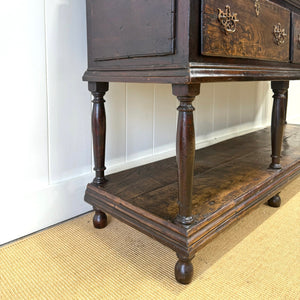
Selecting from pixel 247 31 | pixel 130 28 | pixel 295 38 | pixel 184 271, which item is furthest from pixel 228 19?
pixel 184 271

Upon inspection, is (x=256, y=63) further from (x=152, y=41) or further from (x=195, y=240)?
(x=195, y=240)

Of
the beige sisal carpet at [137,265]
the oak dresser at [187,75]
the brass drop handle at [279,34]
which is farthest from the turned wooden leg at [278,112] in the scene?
the beige sisal carpet at [137,265]

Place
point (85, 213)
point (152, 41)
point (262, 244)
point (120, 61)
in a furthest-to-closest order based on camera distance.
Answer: point (85, 213) < point (262, 244) < point (120, 61) < point (152, 41)

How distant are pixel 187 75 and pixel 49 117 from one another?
1.66ft

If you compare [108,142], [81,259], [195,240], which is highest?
[108,142]

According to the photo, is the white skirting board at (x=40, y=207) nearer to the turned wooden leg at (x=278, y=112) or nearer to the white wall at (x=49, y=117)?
the white wall at (x=49, y=117)

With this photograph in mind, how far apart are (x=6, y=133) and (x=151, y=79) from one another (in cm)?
44

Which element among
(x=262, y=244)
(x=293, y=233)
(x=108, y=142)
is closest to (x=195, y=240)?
(x=262, y=244)

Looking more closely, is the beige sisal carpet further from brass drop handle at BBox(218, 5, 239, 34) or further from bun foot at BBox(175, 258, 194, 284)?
brass drop handle at BBox(218, 5, 239, 34)

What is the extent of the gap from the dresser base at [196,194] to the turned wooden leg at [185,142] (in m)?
0.05

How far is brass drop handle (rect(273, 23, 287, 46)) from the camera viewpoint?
834mm

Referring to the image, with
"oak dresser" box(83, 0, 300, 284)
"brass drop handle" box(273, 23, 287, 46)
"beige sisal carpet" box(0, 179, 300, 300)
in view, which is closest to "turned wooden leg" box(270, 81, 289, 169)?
"oak dresser" box(83, 0, 300, 284)

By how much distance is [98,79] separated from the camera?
84cm

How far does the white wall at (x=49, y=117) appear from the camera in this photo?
2.75 ft
